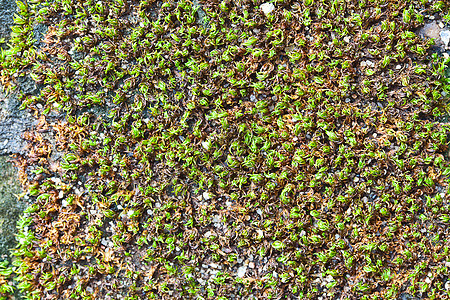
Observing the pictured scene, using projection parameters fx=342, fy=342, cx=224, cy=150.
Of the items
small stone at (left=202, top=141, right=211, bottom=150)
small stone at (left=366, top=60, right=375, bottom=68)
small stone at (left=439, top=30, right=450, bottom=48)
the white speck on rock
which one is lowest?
the white speck on rock

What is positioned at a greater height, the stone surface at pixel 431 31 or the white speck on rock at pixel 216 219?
the stone surface at pixel 431 31

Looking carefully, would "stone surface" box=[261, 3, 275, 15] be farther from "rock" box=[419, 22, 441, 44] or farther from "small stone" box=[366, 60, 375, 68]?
"rock" box=[419, 22, 441, 44]

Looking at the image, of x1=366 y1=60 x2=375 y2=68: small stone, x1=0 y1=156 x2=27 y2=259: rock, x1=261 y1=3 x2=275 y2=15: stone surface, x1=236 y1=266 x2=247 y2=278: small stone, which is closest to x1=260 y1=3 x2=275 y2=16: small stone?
x1=261 y1=3 x2=275 y2=15: stone surface

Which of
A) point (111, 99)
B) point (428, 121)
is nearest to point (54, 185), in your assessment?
point (111, 99)

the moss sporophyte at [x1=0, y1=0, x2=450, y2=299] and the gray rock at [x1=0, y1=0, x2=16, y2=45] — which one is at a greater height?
the gray rock at [x1=0, y1=0, x2=16, y2=45]

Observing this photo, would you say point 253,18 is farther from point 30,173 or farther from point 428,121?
point 30,173

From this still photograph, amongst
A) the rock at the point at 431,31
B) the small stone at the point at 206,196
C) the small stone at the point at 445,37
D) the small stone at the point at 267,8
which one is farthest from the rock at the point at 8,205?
the small stone at the point at 445,37

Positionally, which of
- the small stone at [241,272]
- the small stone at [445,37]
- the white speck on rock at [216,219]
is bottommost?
the small stone at [241,272]

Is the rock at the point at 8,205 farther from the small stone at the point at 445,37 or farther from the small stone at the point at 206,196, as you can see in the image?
the small stone at the point at 445,37

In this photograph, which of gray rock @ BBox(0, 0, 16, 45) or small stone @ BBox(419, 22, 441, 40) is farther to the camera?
gray rock @ BBox(0, 0, 16, 45)
